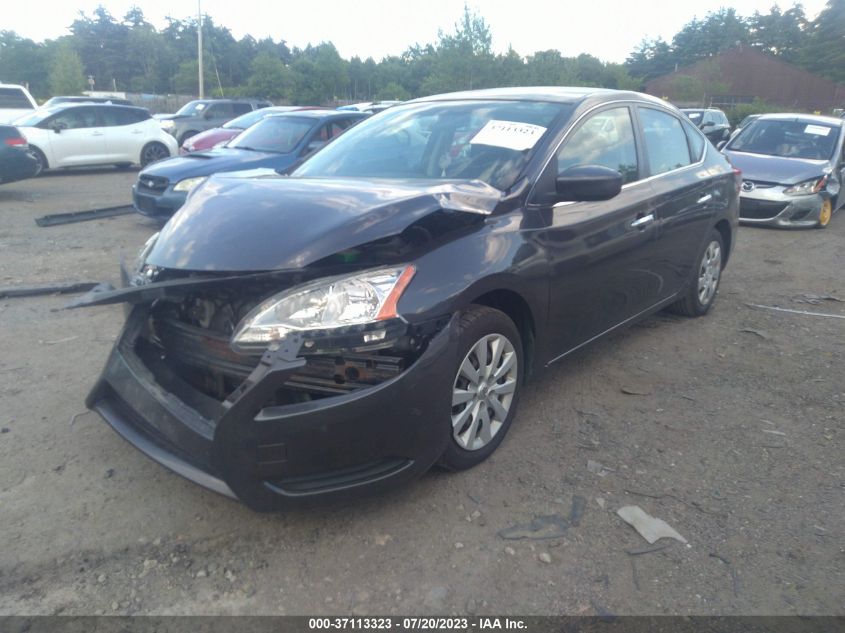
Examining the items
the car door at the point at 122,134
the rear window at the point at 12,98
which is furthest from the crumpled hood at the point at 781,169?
the rear window at the point at 12,98

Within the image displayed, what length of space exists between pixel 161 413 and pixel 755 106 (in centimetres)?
4404

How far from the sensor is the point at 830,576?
2645 mm

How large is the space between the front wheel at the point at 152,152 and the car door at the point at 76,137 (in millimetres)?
867

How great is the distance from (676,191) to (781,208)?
6106mm

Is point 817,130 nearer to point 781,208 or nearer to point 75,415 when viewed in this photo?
point 781,208

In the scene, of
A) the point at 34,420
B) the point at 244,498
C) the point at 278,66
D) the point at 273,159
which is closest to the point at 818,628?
the point at 244,498

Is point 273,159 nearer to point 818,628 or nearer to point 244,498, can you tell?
point 244,498

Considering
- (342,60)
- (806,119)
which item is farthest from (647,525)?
(342,60)

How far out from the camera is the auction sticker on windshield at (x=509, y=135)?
370cm

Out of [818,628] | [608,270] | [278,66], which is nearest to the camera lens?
[818,628]

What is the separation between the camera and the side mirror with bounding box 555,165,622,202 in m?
3.45

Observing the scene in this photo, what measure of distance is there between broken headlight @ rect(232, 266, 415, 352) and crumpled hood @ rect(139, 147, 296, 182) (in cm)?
620

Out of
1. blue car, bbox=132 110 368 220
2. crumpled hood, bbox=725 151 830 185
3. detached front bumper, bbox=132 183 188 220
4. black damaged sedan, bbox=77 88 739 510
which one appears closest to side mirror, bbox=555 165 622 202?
black damaged sedan, bbox=77 88 739 510

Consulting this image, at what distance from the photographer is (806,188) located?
9836mm
